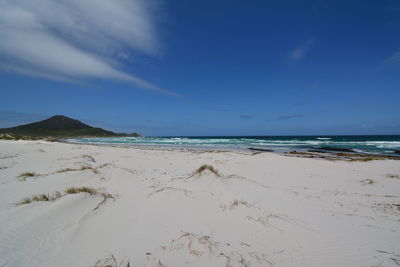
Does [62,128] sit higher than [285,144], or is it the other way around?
[62,128]

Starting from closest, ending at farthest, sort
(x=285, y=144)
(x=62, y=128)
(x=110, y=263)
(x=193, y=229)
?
(x=110, y=263) → (x=193, y=229) → (x=285, y=144) → (x=62, y=128)

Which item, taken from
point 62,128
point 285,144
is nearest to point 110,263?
point 285,144

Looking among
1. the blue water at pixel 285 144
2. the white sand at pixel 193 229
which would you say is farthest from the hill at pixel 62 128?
the white sand at pixel 193 229

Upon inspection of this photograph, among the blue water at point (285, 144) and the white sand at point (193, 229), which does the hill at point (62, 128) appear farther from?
the white sand at point (193, 229)

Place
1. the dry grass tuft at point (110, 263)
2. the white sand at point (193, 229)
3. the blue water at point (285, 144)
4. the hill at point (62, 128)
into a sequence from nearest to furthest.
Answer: the dry grass tuft at point (110, 263) → the white sand at point (193, 229) → the blue water at point (285, 144) → the hill at point (62, 128)

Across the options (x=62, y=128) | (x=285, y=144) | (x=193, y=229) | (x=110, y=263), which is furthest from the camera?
(x=62, y=128)

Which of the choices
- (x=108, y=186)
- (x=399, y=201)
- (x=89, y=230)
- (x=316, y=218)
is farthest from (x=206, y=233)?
(x=399, y=201)

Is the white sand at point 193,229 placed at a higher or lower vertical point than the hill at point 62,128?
lower

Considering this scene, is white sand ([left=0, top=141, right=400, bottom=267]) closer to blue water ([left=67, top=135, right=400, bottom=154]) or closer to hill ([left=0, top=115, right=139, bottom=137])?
blue water ([left=67, top=135, right=400, bottom=154])

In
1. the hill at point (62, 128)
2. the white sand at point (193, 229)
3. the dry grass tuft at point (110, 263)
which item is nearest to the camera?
the dry grass tuft at point (110, 263)

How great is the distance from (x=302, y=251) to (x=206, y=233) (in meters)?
1.32

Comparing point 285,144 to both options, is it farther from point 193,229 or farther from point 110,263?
point 110,263

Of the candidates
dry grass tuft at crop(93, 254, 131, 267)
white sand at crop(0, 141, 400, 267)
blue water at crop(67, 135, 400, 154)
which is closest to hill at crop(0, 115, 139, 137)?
blue water at crop(67, 135, 400, 154)

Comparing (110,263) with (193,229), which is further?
(193,229)
